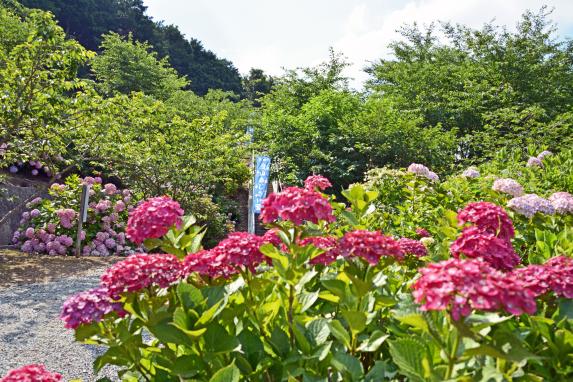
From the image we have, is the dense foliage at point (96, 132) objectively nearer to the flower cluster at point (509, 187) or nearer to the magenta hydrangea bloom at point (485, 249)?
the flower cluster at point (509, 187)

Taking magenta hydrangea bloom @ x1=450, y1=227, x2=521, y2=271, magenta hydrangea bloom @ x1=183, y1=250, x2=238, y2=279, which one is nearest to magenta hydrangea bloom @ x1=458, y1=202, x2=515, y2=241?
magenta hydrangea bloom @ x1=450, y1=227, x2=521, y2=271

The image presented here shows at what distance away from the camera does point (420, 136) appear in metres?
10.6

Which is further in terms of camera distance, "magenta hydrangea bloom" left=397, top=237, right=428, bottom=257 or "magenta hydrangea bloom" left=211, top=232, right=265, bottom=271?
"magenta hydrangea bloom" left=397, top=237, right=428, bottom=257

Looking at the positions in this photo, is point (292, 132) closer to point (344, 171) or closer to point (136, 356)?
point (344, 171)

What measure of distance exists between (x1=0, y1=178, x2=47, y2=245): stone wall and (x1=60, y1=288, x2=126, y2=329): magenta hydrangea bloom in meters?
7.06

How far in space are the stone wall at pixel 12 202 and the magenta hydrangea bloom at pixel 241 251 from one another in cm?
711

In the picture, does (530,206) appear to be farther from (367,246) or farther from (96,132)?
(96,132)

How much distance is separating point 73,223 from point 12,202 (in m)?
2.99

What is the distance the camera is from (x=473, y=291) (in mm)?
905

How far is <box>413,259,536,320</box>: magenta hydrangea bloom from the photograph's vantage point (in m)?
0.91

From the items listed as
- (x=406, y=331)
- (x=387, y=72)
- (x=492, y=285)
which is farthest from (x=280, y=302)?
(x=387, y=72)

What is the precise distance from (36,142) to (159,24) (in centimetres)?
3308

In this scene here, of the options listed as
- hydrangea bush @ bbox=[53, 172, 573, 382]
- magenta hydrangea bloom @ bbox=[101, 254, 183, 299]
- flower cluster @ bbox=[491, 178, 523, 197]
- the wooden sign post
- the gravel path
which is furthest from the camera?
the wooden sign post

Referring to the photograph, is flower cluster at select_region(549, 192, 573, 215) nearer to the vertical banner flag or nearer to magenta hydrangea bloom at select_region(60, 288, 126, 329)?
magenta hydrangea bloom at select_region(60, 288, 126, 329)
